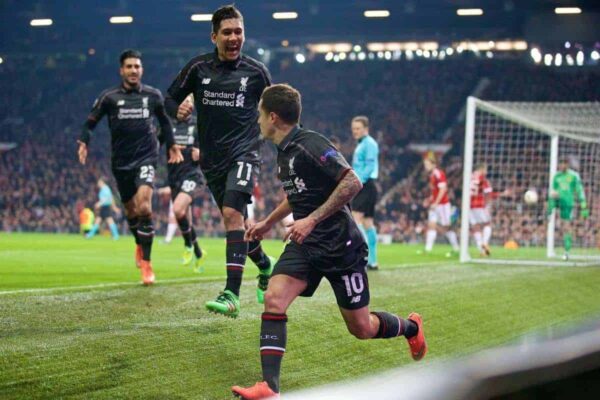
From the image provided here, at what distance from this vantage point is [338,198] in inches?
214

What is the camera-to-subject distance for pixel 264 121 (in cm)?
565

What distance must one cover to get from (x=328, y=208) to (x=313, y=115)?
41.0 metres

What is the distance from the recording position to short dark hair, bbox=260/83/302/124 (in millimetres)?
5605

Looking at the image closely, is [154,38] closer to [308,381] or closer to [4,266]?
[4,266]

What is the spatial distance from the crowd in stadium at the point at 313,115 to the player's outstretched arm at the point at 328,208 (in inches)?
1223

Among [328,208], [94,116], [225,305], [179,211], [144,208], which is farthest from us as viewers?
[179,211]

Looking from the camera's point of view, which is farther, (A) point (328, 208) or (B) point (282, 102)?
(B) point (282, 102)

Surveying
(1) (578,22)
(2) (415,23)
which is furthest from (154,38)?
(1) (578,22)

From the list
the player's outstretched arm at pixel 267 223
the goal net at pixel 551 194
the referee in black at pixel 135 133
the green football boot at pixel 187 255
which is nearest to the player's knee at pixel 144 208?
the referee in black at pixel 135 133

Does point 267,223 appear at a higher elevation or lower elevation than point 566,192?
higher

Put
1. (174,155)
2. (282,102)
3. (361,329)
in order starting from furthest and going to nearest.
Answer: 1. (174,155)
2. (361,329)
3. (282,102)

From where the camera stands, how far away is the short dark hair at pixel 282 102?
5605 mm

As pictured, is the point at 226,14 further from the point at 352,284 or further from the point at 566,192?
the point at 566,192

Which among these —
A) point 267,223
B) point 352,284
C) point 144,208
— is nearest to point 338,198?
point 352,284
